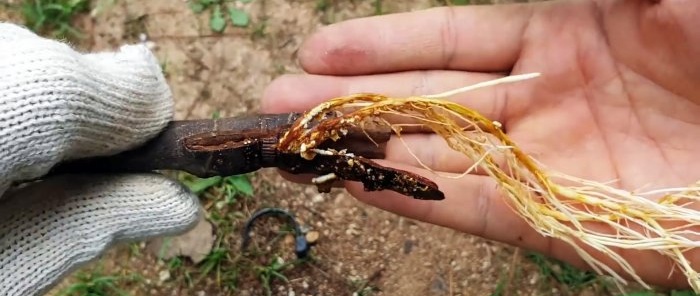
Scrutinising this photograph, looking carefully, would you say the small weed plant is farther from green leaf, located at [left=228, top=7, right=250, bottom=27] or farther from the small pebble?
the small pebble

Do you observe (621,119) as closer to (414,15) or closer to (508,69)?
(508,69)

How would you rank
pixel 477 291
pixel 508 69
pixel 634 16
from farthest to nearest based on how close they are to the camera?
pixel 477 291, pixel 508 69, pixel 634 16

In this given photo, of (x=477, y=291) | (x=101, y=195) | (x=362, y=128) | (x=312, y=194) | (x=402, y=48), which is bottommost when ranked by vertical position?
(x=477, y=291)

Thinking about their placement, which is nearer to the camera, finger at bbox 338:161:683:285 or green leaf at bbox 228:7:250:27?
finger at bbox 338:161:683:285

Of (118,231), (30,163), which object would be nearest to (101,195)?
(118,231)

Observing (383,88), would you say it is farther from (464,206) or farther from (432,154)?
(464,206)

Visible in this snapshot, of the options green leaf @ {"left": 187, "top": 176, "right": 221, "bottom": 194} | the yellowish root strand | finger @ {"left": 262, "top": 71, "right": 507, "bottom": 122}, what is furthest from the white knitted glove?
green leaf @ {"left": 187, "top": 176, "right": 221, "bottom": 194}
